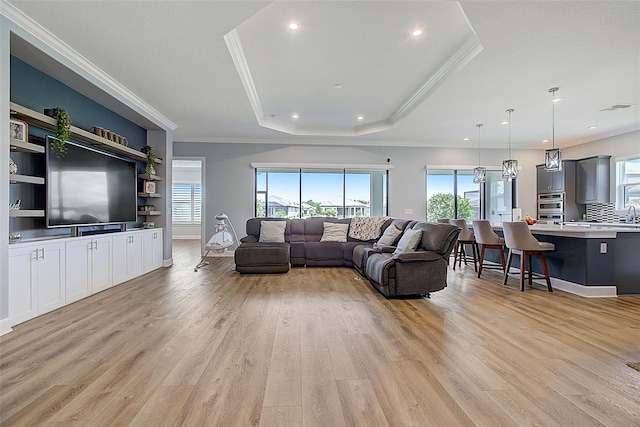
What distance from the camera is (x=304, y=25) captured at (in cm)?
309

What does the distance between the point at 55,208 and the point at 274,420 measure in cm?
351

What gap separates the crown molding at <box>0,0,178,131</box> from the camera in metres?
2.69

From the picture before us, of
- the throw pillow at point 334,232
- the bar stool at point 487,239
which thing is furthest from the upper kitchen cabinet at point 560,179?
the throw pillow at point 334,232

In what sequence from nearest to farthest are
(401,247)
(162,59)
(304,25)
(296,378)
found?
(296,378), (304,25), (162,59), (401,247)

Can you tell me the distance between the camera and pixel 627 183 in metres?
6.41

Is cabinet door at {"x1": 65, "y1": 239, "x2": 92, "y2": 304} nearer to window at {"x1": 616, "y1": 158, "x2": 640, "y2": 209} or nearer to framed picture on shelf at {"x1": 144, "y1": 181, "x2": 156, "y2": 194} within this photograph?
framed picture on shelf at {"x1": 144, "y1": 181, "x2": 156, "y2": 194}

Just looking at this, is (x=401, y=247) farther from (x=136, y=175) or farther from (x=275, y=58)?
(x=136, y=175)

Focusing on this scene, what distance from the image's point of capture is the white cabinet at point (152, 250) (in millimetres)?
5234

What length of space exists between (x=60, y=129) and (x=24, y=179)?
0.72 metres

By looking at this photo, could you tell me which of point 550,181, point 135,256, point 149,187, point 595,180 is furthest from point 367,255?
point 550,181

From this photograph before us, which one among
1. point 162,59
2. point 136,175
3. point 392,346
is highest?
point 162,59

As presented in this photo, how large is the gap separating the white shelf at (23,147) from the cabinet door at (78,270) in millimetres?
1017

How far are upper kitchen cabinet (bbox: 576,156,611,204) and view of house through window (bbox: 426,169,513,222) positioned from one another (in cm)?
148

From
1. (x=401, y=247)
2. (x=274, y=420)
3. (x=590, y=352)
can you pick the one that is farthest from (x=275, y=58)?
(x=590, y=352)
